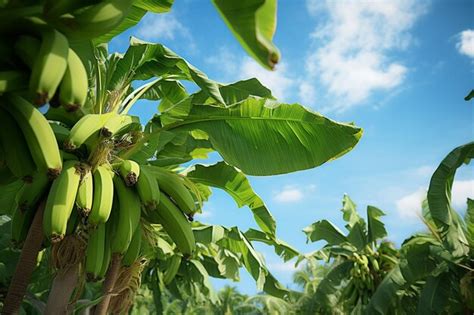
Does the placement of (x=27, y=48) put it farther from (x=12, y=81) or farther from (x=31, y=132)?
(x=31, y=132)

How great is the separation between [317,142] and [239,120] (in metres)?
0.66

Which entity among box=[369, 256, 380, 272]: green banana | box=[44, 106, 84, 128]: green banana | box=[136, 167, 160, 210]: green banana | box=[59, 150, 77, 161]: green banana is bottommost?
box=[369, 256, 380, 272]: green banana

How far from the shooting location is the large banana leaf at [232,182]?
453 centimetres

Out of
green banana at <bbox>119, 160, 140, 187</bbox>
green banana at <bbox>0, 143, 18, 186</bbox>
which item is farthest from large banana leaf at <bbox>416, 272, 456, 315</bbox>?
green banana at <bbox>0, 143, 18, 186</bbox>

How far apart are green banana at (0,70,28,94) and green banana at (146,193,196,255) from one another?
1.62 metres

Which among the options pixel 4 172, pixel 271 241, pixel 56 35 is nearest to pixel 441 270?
pixel 271 241

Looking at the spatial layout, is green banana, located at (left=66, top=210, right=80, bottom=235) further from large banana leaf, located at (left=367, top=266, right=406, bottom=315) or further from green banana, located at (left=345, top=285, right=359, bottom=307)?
green banana, located at (left=345, top=285, right=359, bottom=307)

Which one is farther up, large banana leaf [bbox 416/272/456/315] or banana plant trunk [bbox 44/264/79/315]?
large banana leaf [bbox 416/272/456/315]

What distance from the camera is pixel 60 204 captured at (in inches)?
111

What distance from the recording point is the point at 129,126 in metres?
3.74

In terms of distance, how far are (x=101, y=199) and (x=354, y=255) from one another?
30.7 feet

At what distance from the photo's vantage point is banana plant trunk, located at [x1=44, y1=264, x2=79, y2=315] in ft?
10.7

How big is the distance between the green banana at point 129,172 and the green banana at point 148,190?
0.05 meters

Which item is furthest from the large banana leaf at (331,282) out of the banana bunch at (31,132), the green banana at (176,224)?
the banana bunch at (31,132)
